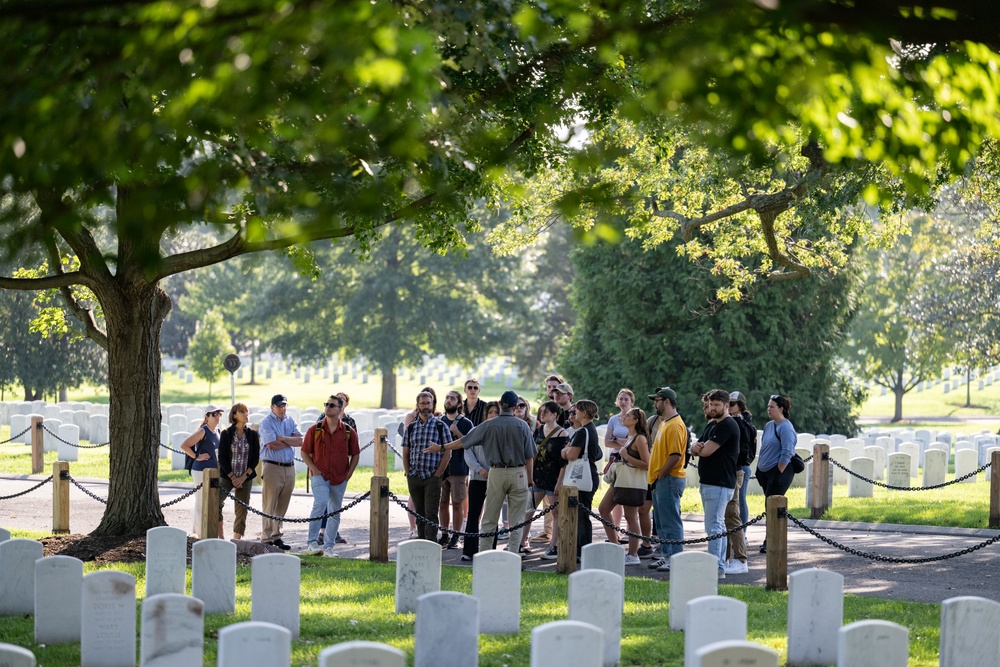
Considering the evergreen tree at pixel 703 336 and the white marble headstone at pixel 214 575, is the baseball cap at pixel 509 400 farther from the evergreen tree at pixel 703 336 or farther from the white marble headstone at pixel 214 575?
the evergreen tree at pixel 703 336

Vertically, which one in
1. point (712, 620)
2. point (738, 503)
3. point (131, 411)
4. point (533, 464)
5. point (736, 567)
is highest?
point (131, 411)

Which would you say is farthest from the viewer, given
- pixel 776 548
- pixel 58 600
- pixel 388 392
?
pixel 388 392

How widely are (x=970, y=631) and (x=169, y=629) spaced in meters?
4.92

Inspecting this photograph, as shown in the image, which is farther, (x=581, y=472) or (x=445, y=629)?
(x=581, y=472)

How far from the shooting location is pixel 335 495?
1424 centimetres

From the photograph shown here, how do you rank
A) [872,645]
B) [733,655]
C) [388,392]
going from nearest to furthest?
1. [733,655]
2. [872,645]
3. [388,392]

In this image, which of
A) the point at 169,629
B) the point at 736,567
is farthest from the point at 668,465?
the point at 169,629

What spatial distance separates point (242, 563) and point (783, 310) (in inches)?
744

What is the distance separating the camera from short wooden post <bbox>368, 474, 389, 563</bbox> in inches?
532

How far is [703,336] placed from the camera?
28672mm

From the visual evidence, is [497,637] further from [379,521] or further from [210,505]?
[210,505]

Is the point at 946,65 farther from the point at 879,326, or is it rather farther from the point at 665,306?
the point at 879,326

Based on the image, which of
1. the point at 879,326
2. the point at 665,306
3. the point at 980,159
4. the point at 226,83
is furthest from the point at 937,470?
A: the point at 879,326

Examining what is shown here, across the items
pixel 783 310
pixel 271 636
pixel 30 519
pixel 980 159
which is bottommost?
pixel 30 519
